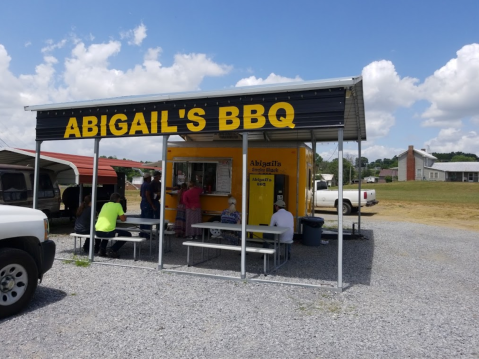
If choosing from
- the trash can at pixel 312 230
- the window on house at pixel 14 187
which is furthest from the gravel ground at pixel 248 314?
the window on house at pixel 14 187

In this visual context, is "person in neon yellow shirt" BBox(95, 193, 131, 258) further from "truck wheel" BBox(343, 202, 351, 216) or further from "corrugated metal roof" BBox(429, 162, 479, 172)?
"corrugated metal roof" BBox(429, 162, 479, 172)

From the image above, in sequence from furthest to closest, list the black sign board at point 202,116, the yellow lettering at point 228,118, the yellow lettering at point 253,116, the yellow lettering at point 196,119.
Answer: the yellow lettering at point 196,119 → the yellow lettering at point 228,118 → the yellow lettering at point 253,116 → the black sign board at point 202,116

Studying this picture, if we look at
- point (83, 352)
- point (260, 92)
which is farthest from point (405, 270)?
point (83, 352)

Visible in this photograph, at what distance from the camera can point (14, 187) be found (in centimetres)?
1044

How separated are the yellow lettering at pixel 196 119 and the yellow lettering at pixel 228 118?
1.20 ft

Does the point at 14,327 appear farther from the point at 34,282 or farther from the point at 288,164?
the point at 288,164

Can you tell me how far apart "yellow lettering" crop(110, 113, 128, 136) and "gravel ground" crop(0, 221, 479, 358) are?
105 inches

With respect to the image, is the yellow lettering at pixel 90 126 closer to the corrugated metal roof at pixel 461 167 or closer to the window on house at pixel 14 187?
the window on house at pixel 14 187

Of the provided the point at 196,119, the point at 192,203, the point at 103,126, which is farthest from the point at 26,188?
the point at 196,119

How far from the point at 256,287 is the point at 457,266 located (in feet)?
15.6

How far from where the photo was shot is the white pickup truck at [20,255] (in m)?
4.58

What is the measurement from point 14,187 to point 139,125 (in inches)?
204

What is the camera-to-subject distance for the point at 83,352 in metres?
3.76

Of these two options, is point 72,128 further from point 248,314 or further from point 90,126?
point 248,314
